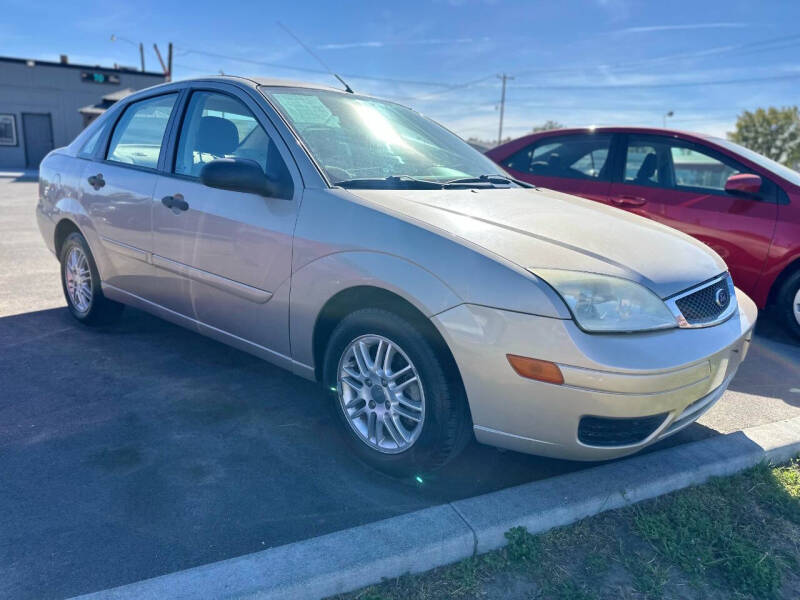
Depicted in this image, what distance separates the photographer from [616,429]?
7.97ft

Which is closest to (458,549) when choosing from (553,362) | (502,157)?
(553,362)

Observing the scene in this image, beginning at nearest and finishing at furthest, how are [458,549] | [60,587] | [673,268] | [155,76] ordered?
1. [60,587]
2. [458,549]
3. [673,268]
4. [155,76]

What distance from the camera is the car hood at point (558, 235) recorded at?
2512 millimetres

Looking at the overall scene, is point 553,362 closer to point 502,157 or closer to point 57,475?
point 57,475

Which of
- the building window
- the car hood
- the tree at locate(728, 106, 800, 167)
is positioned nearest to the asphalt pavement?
the car hood

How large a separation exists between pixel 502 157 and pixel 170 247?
154 inches

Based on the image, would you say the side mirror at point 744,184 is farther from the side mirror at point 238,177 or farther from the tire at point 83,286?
the tire at point 83,286

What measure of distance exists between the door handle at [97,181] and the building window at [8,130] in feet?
98.7

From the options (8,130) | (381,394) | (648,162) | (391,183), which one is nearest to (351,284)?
(381,394)

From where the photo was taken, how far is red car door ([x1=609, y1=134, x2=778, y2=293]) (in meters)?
5.10

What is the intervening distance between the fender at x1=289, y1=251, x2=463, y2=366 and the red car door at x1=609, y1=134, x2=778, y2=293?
3.66m

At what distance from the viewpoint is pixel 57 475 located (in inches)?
109

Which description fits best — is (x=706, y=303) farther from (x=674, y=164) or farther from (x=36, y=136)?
(x=36, y=136)

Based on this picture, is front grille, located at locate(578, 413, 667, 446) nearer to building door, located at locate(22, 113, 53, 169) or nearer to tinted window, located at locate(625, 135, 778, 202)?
tinted window, located at locate(625, 135, 778, 202)
